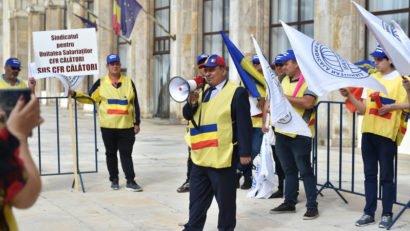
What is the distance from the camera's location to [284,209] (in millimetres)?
6312

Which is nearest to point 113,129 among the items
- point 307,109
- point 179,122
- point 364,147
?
point 307,109

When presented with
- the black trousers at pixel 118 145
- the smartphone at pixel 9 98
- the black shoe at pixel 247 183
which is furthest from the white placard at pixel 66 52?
the smartphone at pixel 9 98

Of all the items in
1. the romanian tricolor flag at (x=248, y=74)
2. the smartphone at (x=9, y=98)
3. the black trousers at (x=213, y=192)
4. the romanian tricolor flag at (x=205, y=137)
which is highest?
the romanian tricolor flag at (x=248, y=74)

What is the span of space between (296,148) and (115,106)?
8.70 ft

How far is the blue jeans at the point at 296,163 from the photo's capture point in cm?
600

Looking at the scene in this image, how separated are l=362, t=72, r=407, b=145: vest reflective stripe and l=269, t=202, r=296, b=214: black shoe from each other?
1311 mm

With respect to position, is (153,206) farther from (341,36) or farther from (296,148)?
(341,36)

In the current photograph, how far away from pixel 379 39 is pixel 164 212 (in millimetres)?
3027

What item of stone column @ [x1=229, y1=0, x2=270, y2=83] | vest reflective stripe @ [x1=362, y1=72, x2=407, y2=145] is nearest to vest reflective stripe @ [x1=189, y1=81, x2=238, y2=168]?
vest reflective stripe @ [x1=362, y1=72, x2=407, y2=145]

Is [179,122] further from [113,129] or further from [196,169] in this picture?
[196,169]

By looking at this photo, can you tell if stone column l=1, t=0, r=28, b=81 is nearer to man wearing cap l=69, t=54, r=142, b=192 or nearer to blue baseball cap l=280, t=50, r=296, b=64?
man wearing cap l=69, t=54, r=142, b=192

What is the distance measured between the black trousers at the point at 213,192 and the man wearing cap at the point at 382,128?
5.09 ft

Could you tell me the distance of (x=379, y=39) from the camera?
4969 mm

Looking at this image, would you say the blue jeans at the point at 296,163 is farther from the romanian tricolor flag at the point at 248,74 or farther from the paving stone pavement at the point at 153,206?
the romanian tricolor flag at the point at 248,74
